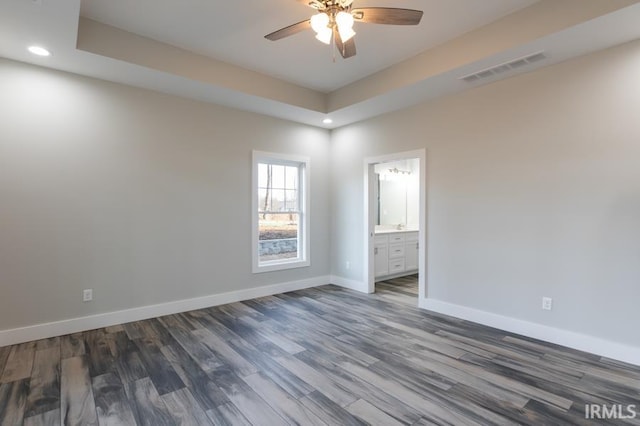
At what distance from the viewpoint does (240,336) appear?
11.0 ft

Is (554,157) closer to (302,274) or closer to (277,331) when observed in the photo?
(277,331)

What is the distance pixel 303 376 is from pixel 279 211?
304 centimetres

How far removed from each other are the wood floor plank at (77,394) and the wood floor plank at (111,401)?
3cm

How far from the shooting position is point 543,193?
3252 mm

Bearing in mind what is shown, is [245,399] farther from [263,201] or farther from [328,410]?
[263,201]

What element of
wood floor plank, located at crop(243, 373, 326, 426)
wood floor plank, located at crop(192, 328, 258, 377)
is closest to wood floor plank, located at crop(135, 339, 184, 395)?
wood floor plank, located at crop(192, 328, 258, 377)

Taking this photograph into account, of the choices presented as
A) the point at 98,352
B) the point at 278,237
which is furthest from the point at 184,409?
the point at 278,237

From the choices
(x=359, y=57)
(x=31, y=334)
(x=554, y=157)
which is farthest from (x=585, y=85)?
(x=31, y=334)

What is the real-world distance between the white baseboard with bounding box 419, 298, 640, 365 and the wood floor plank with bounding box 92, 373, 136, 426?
3.47m

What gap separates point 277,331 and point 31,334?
97.2 inches

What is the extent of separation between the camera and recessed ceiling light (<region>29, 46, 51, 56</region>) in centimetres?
291

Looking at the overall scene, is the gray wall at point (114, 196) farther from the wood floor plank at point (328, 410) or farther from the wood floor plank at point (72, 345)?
the wood floor plank at point (328, 410)

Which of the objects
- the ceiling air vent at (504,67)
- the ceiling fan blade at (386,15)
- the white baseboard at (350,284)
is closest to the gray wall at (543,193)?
the ceiling air vent at (504,67)

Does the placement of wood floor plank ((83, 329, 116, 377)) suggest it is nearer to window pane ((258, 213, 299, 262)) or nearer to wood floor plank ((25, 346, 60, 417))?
wood floor plank ((25, 346, 60, 417))
